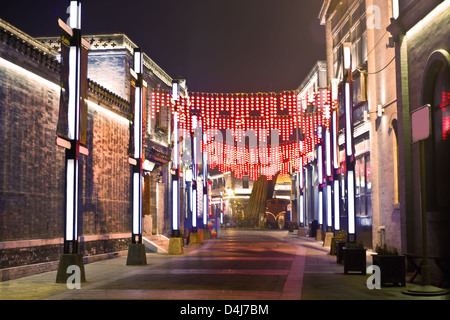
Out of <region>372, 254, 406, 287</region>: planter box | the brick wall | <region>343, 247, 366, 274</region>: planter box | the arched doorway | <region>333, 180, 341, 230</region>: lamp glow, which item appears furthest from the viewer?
<region>333, 180, 341, 230</region>: lamp glow

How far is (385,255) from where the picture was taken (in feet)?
43.7

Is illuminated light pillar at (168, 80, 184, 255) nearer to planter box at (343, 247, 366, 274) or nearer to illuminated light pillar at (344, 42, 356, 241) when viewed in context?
illuminated light pillar at (344, 42, 356, 241)

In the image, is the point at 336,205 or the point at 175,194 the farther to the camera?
the point at 175,194

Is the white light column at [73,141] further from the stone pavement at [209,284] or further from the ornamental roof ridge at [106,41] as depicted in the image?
the ornamental roof ridge at [106,41]

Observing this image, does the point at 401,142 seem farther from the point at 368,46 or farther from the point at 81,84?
the point at 368,46

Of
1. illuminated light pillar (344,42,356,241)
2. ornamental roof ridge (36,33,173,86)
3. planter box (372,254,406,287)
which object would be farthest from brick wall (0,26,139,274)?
planter box (372,254,406,287)

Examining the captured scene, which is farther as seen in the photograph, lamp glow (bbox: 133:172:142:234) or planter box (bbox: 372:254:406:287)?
lamp glow (bbox: 133:172:142:234)

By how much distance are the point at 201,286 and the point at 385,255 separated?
4276 millimetres

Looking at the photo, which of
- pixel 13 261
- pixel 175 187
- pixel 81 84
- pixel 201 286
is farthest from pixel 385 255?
pixel 175 187

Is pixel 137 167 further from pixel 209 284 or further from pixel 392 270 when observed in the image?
pixel 392 270

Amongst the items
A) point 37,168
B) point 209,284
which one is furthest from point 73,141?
point 209,284

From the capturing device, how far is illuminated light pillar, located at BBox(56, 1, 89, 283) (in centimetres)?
1468

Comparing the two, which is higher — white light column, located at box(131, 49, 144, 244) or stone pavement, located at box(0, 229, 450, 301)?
white light column, located at box(131, 49, 144, 244)

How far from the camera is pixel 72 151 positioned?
14.9 metres
